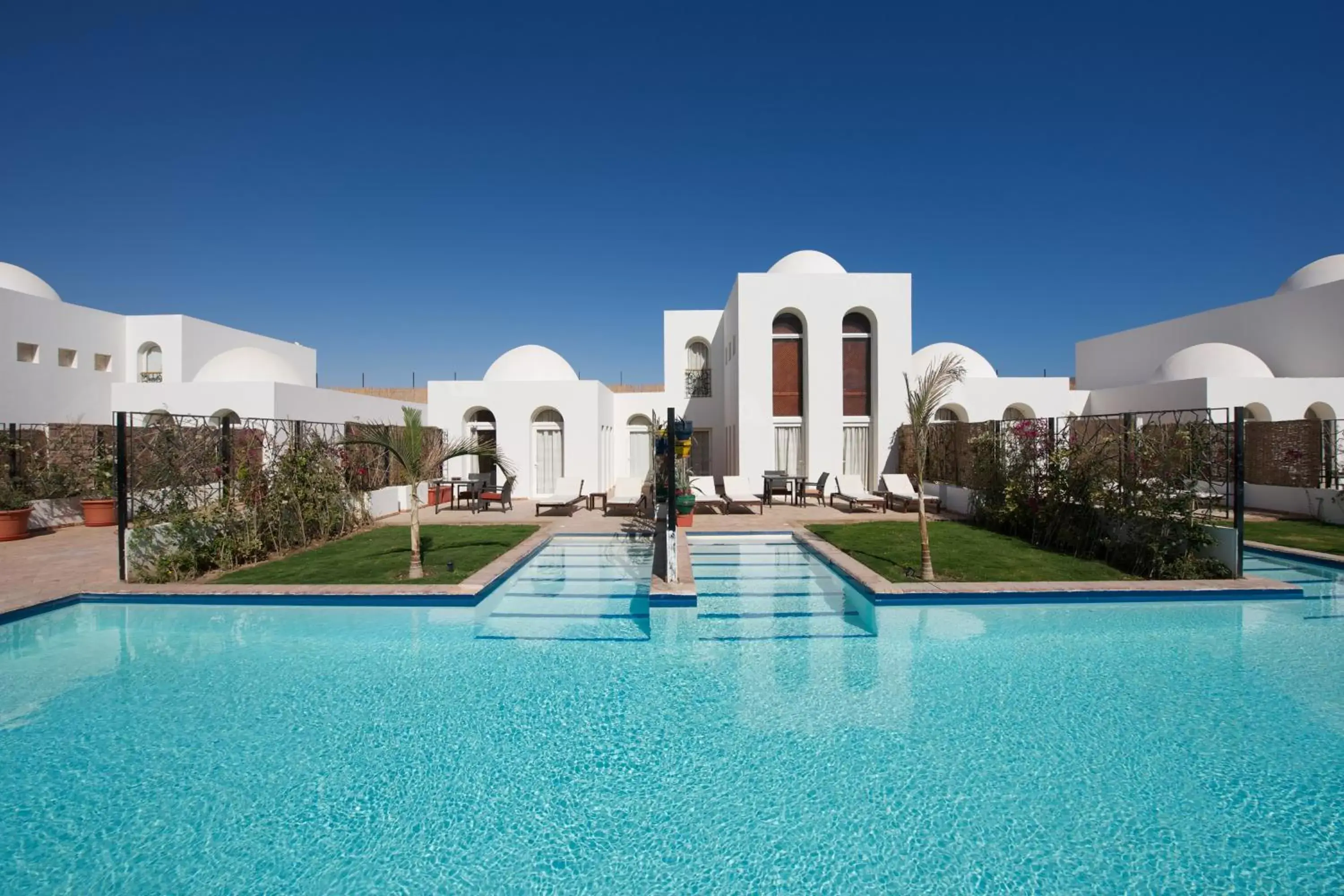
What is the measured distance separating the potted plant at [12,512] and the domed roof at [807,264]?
19575 millimetres

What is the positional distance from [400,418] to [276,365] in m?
4.10

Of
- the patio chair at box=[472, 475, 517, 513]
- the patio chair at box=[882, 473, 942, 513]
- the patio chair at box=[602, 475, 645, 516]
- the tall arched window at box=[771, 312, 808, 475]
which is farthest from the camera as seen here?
the tall arched window at box=[771, 312, 808, 475]

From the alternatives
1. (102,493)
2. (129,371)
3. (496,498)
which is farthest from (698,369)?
(129,371)

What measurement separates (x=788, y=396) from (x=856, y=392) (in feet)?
6.63

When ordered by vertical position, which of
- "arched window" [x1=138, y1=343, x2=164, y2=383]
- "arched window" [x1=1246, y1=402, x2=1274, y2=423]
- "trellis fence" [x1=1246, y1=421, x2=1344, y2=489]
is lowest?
"trellis fence" [x1=1246, y1=421, x2=1344, y2=489]

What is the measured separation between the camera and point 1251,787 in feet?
12.9

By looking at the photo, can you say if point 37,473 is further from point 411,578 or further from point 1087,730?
point 1087,730

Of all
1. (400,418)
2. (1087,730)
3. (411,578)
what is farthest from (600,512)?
(1087,730)

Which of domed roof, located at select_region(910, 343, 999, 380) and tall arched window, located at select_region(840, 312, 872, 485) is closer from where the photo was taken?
tall arched window, located at select_region(840, 312, 872, 485)

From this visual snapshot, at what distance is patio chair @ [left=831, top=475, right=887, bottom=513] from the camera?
52.1 feet

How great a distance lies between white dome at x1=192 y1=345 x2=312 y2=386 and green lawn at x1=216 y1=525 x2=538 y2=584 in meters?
9.89

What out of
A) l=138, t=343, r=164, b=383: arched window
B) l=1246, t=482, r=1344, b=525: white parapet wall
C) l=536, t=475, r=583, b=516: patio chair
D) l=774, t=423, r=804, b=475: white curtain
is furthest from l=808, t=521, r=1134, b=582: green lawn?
l=138, t=343, r=164, b=383: arched window

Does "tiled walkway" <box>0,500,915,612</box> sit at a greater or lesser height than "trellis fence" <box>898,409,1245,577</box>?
lesser

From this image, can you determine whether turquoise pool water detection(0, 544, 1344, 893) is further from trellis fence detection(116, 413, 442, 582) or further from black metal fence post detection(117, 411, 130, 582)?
trellis fence detection(116, 413, 442, 582)
